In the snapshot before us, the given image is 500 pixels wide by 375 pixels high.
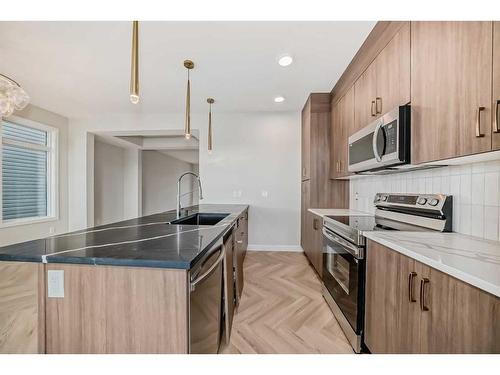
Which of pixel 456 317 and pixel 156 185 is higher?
pixel 156 185

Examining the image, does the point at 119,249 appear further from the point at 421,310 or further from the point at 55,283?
the point at 421,310

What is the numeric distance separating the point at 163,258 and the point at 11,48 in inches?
118

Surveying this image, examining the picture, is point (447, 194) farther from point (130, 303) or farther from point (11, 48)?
point (11, 48)

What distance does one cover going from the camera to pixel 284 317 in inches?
78.7

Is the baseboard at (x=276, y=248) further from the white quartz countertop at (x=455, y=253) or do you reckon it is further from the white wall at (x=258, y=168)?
the white quartz countertop at (x=455, y=253)

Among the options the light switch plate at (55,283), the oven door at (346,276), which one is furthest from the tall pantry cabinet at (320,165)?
the light switch plate at (55,283)

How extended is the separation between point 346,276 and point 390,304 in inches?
18.6

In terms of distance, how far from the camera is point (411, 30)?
1.45m

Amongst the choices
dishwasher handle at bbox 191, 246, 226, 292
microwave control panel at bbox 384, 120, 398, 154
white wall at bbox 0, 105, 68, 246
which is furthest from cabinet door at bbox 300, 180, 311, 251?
white wall at bbox 0, 105, 68, 246

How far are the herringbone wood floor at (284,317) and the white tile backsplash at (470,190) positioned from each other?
3.70ft

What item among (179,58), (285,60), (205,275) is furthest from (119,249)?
(285,60)

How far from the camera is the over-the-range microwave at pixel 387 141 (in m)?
1.51

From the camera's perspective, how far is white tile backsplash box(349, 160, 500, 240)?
1216 millimetres

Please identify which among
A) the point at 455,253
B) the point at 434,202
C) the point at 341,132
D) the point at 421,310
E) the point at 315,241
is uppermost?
the point at 341,132
